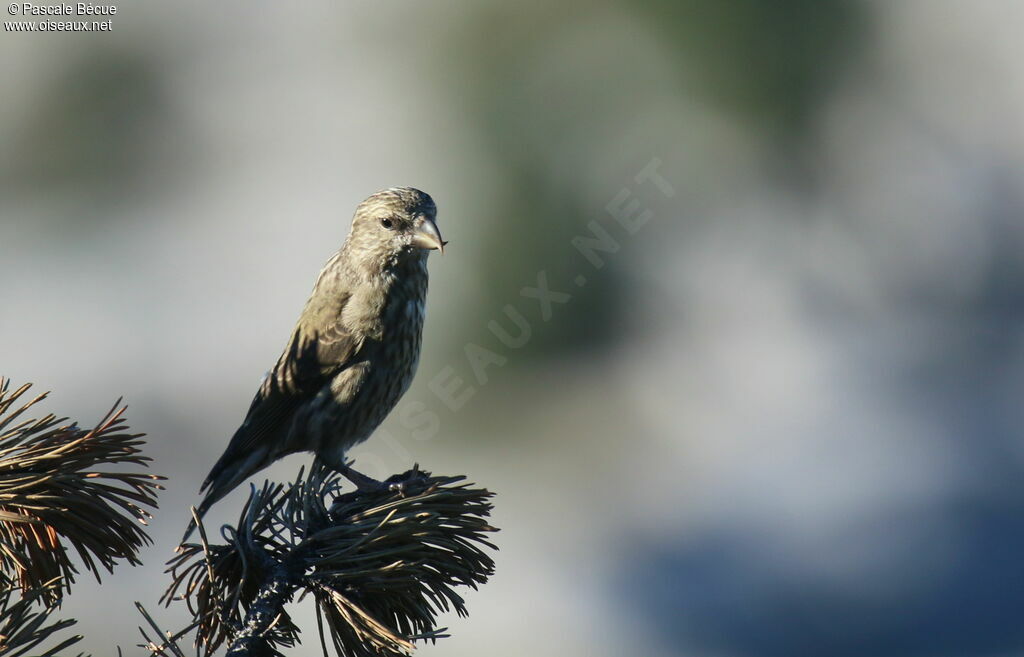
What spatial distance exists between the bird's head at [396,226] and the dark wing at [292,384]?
0.19m

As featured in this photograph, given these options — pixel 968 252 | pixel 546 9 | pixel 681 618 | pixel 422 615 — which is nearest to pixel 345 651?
pixel 422 615

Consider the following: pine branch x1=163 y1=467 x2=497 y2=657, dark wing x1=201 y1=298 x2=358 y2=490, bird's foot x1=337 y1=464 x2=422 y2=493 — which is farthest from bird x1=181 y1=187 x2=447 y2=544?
pine branch x1=163 y1=467 x2=497 y2=657

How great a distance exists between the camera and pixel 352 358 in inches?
114

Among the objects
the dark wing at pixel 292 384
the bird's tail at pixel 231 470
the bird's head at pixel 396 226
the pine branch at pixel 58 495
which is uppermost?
the bird's head at pixel 396 226

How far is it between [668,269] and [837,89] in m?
1.69

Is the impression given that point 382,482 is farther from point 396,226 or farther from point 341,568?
point 396,226

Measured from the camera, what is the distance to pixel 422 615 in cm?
163

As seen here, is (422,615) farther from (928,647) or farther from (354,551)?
(928,647)

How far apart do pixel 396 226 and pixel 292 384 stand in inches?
19.8

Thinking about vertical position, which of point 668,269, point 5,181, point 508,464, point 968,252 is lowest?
point 5,181

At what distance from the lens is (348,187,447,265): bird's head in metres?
2.90

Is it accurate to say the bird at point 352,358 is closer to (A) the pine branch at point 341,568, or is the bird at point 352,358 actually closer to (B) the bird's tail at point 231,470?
(B) the bird's tail at point 231,470

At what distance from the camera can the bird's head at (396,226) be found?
9.52ft

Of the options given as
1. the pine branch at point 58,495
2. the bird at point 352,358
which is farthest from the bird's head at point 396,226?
the pine branch at point 58,495
